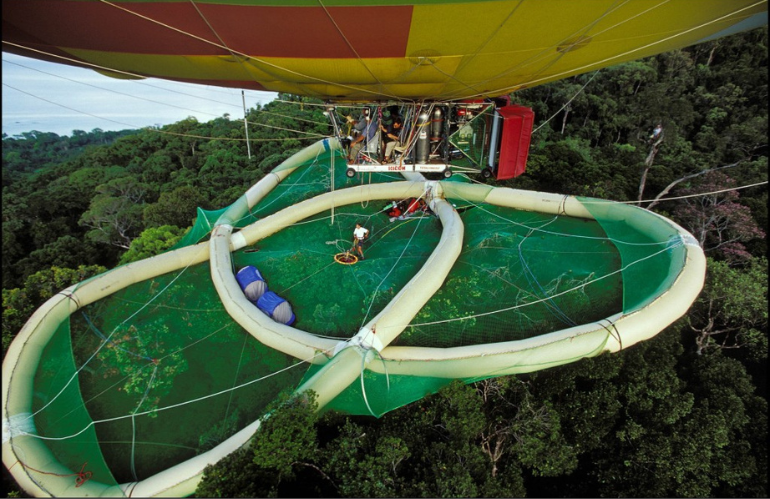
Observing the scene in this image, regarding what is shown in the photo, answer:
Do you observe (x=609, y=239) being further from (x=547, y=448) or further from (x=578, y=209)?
(x=547, y=448)

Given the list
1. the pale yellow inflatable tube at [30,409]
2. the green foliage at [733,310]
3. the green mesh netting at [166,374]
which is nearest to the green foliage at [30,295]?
the pale yellow inflatable tube at [30,409]

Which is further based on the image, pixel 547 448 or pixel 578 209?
pixel 578 209

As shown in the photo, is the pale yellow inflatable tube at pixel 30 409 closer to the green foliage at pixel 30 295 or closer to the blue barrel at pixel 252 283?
the blue barrel at pixel 252 283

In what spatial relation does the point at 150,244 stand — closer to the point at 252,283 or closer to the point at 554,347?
the point at 252,283

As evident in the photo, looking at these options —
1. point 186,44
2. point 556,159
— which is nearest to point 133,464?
point 186,44

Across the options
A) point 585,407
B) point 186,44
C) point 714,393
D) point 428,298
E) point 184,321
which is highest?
point 186,44

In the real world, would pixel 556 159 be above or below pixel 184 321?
above
